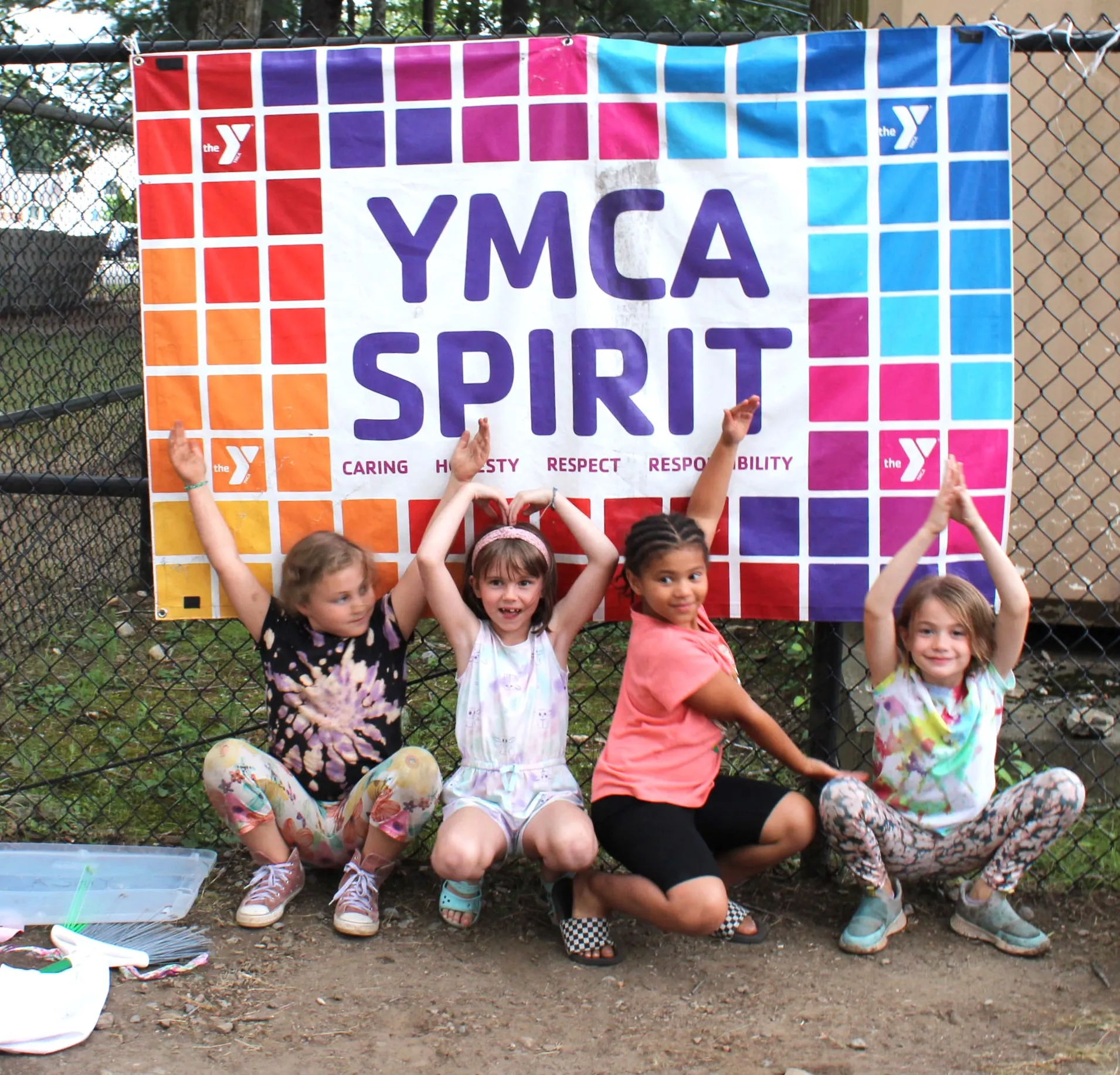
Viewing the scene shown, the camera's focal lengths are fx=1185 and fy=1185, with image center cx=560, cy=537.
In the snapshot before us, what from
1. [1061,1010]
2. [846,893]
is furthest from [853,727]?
[1061,1010]

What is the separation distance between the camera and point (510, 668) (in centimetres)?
304

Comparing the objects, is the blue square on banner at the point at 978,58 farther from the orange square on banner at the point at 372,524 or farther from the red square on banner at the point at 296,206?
the orange square on banner at the point at 372,524

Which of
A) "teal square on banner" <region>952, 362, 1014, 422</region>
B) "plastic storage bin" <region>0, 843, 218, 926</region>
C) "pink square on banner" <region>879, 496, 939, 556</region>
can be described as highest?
"teal square on banner" <region>952, 362, 1014, 422</region>

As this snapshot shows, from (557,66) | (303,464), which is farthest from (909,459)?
(303,464)

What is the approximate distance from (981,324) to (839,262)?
389 mm

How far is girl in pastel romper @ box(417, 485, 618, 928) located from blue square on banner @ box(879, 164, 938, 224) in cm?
110

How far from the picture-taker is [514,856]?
3205 mm

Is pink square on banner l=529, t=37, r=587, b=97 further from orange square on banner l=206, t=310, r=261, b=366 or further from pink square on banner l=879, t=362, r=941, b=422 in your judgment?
pink square on banner l=879, t=362, r=941, b=422

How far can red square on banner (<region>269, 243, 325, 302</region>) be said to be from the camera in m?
3.12

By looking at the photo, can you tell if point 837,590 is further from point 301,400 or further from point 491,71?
point 491,71

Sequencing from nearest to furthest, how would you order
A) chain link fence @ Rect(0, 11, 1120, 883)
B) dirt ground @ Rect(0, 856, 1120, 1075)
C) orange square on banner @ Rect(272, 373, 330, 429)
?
dirt ground @ Rect(0, 856, 1120, 1075), orange square on banner @ Rect(272, 373, 330, 429), chain link fence @ Rect(0, 11, 1120, 883)

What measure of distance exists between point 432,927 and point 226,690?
2.32m

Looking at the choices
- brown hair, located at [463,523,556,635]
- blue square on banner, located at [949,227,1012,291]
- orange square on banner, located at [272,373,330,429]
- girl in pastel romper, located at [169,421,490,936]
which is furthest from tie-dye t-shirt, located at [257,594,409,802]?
blue square on banner, located at [949,227,1012,291]

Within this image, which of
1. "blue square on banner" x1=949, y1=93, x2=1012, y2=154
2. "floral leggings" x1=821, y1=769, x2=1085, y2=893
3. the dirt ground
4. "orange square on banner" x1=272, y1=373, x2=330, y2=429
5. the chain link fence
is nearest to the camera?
the dirt ground
